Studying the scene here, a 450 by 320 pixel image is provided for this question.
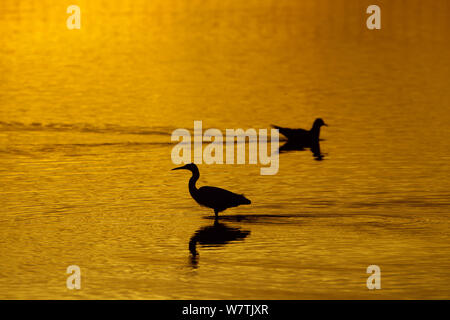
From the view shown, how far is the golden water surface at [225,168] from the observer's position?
52.5 feet

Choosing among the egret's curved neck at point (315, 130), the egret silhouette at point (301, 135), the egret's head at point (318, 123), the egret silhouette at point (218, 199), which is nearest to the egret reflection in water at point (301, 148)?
the egret silhouette at point (301, 135)

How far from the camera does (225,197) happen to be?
776 inches

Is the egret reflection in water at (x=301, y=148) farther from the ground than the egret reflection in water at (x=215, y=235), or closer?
farther from the ground

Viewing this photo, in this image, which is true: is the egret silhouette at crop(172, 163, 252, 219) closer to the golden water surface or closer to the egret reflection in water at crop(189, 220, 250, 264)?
the golden water surface

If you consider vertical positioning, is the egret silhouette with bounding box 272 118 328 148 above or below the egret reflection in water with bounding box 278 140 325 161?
above

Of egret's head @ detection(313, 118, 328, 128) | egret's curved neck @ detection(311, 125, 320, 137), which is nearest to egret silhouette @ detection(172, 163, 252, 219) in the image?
egret's curved neck @ detection(311, 125, 320, 137)

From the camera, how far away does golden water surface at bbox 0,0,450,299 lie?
16.0 metres

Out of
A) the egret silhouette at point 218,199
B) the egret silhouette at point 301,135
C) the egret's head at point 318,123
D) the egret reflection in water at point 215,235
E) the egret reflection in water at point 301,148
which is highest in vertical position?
the egret's head at point 318,123

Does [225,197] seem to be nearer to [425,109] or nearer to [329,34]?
[425,109]

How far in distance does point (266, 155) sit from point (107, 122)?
6794 mm

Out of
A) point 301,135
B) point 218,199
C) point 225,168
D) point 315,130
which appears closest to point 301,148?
point 301,135

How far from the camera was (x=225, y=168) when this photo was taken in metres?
25.0

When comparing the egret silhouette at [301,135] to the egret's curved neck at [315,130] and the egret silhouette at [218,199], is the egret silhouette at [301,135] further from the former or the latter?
the egret silhouette at [218,199]

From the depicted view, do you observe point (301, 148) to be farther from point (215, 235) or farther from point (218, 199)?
point (215, 235)
